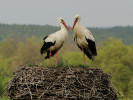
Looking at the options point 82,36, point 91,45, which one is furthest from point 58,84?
point 91,45

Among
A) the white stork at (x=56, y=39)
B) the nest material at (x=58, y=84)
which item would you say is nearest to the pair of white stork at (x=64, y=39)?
the white stork at (x=56, y=39)

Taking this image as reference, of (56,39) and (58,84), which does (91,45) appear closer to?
(56,39)

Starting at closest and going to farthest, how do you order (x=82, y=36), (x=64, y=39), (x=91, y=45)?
1. (x=64, y=39)
2. (x=82, y=36)
3. (x=91, y=45)

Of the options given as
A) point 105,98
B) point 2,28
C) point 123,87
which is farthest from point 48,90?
point 2,28

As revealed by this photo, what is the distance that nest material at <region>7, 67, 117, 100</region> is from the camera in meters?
8.02

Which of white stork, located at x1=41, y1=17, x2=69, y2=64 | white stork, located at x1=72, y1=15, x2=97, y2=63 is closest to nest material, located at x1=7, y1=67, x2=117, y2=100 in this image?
white stork, located at x1=41, y1=17, x2=69, y2=64

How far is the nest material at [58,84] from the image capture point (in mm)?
8023

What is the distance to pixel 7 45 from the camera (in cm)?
9038

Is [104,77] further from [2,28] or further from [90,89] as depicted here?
[2,28]

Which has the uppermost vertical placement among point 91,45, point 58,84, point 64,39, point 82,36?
point 82,36

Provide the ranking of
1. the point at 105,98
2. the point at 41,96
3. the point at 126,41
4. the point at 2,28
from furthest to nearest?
the point at 126,41, the point at 2,28, the point at 105,98, the point at 41,96

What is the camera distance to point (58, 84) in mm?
8078

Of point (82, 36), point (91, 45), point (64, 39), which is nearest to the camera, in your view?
point (64, 39)

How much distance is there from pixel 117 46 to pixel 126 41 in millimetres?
145211
